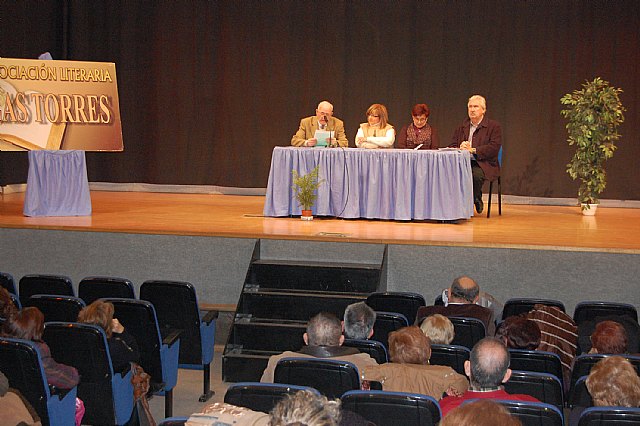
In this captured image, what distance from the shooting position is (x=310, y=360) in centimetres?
367

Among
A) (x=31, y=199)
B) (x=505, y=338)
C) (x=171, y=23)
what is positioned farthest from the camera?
(x=171, y=23)

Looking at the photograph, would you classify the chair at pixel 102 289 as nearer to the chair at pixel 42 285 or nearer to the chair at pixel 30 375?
the chair at pixel 42 285

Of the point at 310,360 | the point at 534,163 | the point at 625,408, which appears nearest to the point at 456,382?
the point at 310,360

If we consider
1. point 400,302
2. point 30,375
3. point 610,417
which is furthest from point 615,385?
point 400,302

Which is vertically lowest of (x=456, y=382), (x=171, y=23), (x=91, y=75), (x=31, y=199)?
(x=456, y=382)

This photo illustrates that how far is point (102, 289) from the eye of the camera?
18.7 ft

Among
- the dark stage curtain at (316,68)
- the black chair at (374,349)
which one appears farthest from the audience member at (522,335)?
the dark stage curtain at (316,68)

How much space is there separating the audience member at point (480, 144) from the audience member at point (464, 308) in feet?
13.4

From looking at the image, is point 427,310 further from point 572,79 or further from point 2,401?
point 572,79

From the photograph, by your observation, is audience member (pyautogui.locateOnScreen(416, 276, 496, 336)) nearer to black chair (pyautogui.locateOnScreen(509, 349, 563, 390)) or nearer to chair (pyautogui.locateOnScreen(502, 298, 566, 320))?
chair (pyautogui.locateOnScreen(502, 298, 566, 320))

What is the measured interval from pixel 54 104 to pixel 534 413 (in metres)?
6.81

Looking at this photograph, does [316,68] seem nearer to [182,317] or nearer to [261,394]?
[182,317]

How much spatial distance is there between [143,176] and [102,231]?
18.2 feet

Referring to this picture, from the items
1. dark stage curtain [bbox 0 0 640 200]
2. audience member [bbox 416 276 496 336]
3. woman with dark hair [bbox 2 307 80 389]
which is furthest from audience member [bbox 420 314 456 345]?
dark stage curtain [bbox 0 0 640 200]
